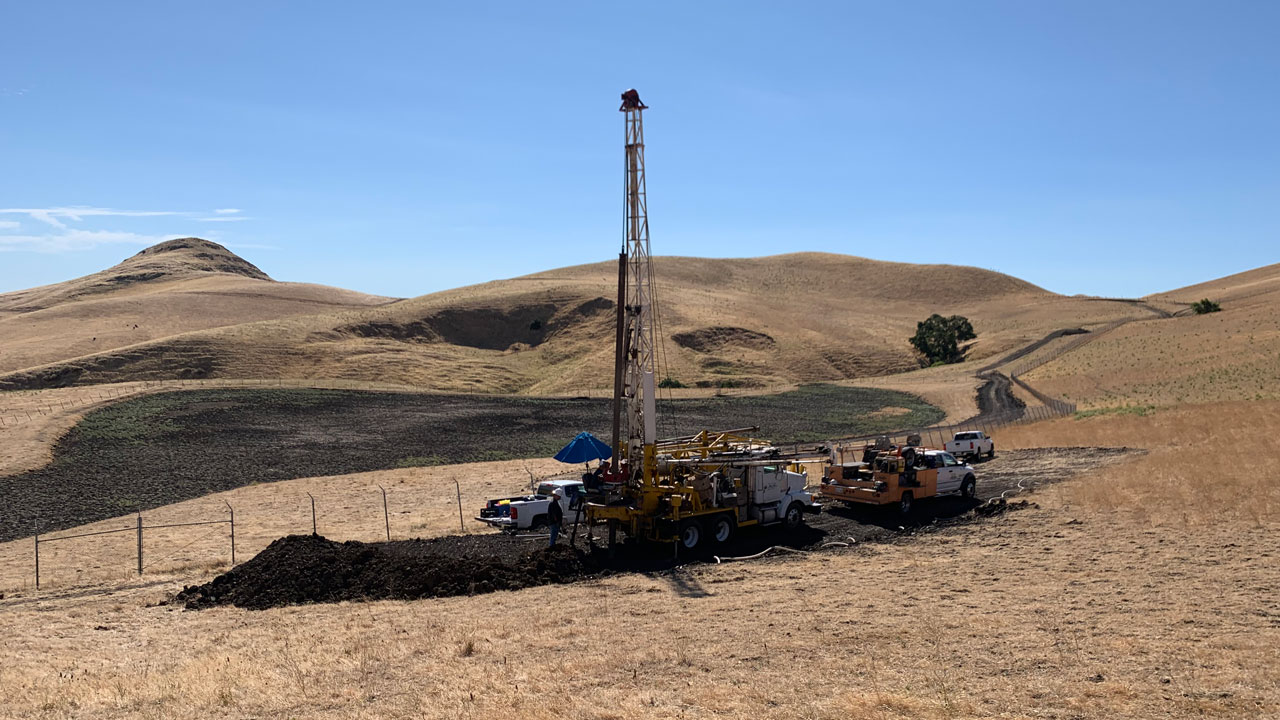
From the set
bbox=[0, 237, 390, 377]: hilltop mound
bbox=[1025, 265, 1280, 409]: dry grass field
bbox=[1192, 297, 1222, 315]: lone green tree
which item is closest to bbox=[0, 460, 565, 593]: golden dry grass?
bbox=[1025, 265, 1280, 409]: dry grass field

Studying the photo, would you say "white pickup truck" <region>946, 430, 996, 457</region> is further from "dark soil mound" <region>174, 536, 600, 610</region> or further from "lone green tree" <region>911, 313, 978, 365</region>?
"lone green tree" <region>911, 313, 978, 365</region>

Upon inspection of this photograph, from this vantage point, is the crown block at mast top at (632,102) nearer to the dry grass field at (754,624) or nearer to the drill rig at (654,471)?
the drill rig at (654,471)

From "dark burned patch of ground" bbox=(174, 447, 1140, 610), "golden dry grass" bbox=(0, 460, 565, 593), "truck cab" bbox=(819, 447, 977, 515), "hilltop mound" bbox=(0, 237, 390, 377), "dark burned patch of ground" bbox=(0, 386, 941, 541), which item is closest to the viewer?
"dark burned patch of ground" bbox=(174, 447, 1140, 610)

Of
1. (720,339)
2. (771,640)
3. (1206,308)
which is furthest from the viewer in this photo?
(1206,308)

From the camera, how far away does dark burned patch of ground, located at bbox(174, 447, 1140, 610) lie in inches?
842

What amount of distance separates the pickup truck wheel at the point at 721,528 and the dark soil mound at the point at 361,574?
379 cm

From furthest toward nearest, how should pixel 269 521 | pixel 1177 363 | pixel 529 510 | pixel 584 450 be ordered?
pixel 1177 363 < pixel 269 521 < pixel 584 450 < pixel 529 510

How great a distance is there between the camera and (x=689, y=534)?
80.4 feet

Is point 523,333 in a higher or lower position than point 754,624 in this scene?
higher

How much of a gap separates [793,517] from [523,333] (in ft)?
314

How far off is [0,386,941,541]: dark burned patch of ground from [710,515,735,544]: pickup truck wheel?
24416mm

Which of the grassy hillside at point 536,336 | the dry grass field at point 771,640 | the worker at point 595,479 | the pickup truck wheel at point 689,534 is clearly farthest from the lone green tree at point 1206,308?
the worker at point 595,479

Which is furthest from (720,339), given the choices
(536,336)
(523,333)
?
(523,333)

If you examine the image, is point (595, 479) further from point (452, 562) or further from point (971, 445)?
point (971, 445)
